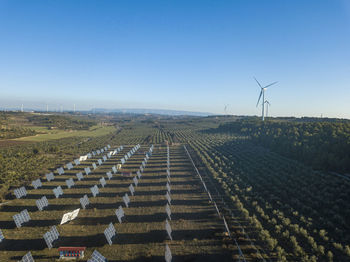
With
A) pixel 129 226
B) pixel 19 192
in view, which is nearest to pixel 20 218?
pixel 19 192

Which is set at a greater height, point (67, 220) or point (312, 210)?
point (312, 210)

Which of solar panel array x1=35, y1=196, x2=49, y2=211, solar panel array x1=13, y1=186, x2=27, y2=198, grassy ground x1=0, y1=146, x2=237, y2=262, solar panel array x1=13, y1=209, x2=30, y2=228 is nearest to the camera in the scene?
grassy ground x1=0, y1=146, x2=237, y2=262

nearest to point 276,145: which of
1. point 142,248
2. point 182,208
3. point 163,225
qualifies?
point 182,208

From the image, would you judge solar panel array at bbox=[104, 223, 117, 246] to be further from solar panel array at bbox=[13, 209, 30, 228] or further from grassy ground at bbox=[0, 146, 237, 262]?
solar panel array at bbox=[13, 209, 30, 228]

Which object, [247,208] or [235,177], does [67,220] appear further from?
[235,177]

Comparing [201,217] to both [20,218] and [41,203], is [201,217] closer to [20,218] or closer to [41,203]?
[20,218]

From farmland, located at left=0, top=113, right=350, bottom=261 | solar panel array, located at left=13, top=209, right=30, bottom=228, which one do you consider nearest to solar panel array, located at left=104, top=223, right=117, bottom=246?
→ farmland, located at left=0, top=113, right=350, bottom=261

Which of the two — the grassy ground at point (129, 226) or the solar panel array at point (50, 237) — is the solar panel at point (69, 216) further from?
the solar panel array at point (50, 237)

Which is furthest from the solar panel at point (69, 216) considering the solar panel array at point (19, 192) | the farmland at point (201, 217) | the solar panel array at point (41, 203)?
the solar panel array at point (19, 192)
